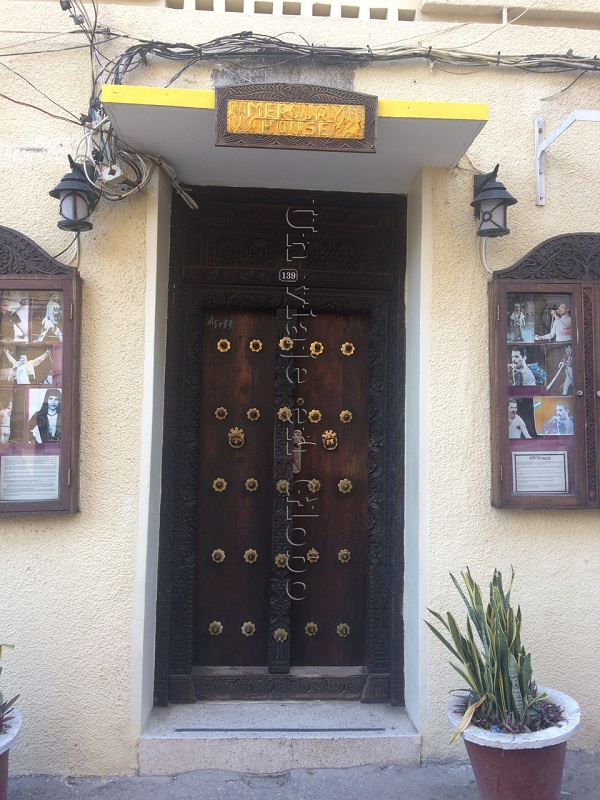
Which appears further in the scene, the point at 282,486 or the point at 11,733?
the point at 282,486

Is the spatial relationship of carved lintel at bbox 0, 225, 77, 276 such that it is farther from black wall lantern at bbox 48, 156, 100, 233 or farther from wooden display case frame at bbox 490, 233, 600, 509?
wooden display case frame at bbox 490, 233, 600, 509

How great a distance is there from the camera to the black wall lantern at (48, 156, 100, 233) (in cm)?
331

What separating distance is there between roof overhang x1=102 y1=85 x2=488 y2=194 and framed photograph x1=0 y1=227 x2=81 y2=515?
84 cm

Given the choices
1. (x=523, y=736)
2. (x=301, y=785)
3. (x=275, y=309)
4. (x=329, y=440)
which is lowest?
(x=301, y=785)

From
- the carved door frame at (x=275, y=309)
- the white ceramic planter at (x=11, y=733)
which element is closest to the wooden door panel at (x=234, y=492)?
the carved door frame at (x=275, y=309)

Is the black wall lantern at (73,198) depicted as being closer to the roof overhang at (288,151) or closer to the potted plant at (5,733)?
the roof overhang at (288,151)

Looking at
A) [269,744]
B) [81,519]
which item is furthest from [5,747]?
[269,744]

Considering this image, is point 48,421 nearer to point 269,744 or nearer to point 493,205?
point 269,744

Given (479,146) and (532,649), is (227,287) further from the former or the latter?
(532,649)

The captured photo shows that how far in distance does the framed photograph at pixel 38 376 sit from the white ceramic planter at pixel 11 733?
0.98 meters

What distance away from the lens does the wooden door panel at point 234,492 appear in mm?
4016

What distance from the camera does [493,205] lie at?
3.51m

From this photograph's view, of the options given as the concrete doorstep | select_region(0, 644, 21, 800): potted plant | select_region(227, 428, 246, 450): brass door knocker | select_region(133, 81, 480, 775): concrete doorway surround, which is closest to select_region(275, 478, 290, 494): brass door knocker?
select_region(227, 428, 246, 450): brass door knocker

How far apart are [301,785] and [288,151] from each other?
3253 mm
